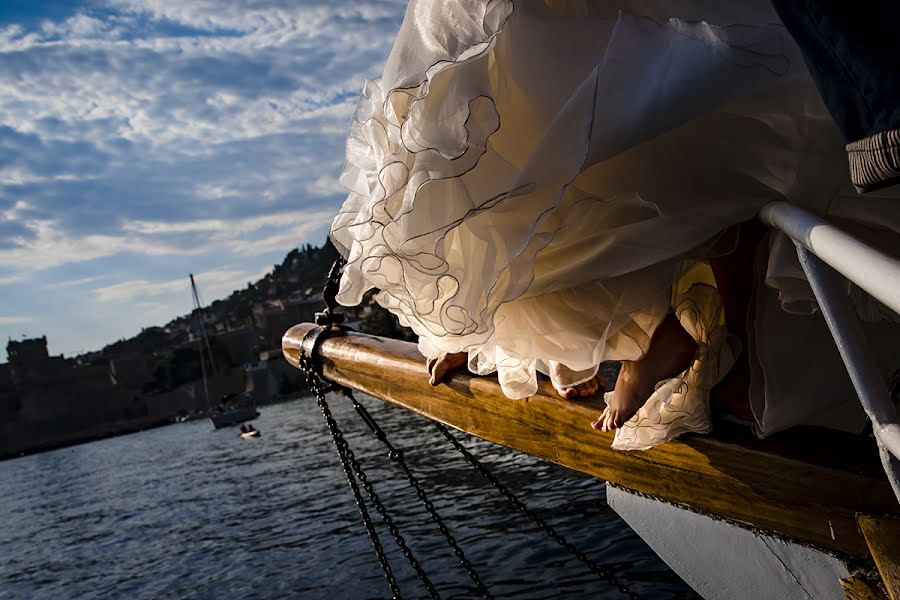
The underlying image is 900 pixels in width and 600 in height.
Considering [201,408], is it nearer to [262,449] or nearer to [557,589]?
[262,449]

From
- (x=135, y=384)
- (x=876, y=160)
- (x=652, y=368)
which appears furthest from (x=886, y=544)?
(x=135, y=384)

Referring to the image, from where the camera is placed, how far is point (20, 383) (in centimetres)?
5750

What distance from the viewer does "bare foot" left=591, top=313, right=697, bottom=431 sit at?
116 centimetres

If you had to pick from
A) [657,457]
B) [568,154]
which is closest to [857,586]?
[657,457]

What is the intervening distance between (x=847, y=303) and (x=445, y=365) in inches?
38.3

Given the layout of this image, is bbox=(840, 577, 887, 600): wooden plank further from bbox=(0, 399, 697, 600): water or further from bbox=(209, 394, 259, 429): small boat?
bbox=(209, 394, 259, 429): small boat

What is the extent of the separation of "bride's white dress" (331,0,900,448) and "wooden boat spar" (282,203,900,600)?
0.07 meters

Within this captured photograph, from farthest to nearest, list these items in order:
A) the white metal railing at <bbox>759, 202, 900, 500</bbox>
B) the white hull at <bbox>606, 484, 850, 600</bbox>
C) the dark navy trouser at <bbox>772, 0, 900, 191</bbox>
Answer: the white hull at <bbox>606, 484, 850, 600</bbox>, the white metal railing at <bbox>759, 202, 900, 500</bbox>, the dark navy trouser at <bbox>772, 0, 900, 191</bbox>

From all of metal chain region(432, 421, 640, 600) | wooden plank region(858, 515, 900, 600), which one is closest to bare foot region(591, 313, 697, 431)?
wooden plank region(858, 515, 900, 600)

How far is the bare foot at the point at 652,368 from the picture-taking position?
116 centimetres

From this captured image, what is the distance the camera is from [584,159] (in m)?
→ 0.89

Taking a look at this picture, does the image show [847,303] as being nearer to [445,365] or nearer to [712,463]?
[712,463]

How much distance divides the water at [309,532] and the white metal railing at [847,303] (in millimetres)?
6063

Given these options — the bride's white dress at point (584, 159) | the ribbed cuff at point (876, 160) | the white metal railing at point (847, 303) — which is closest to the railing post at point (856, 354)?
the white metal railing at point (847, 303)
